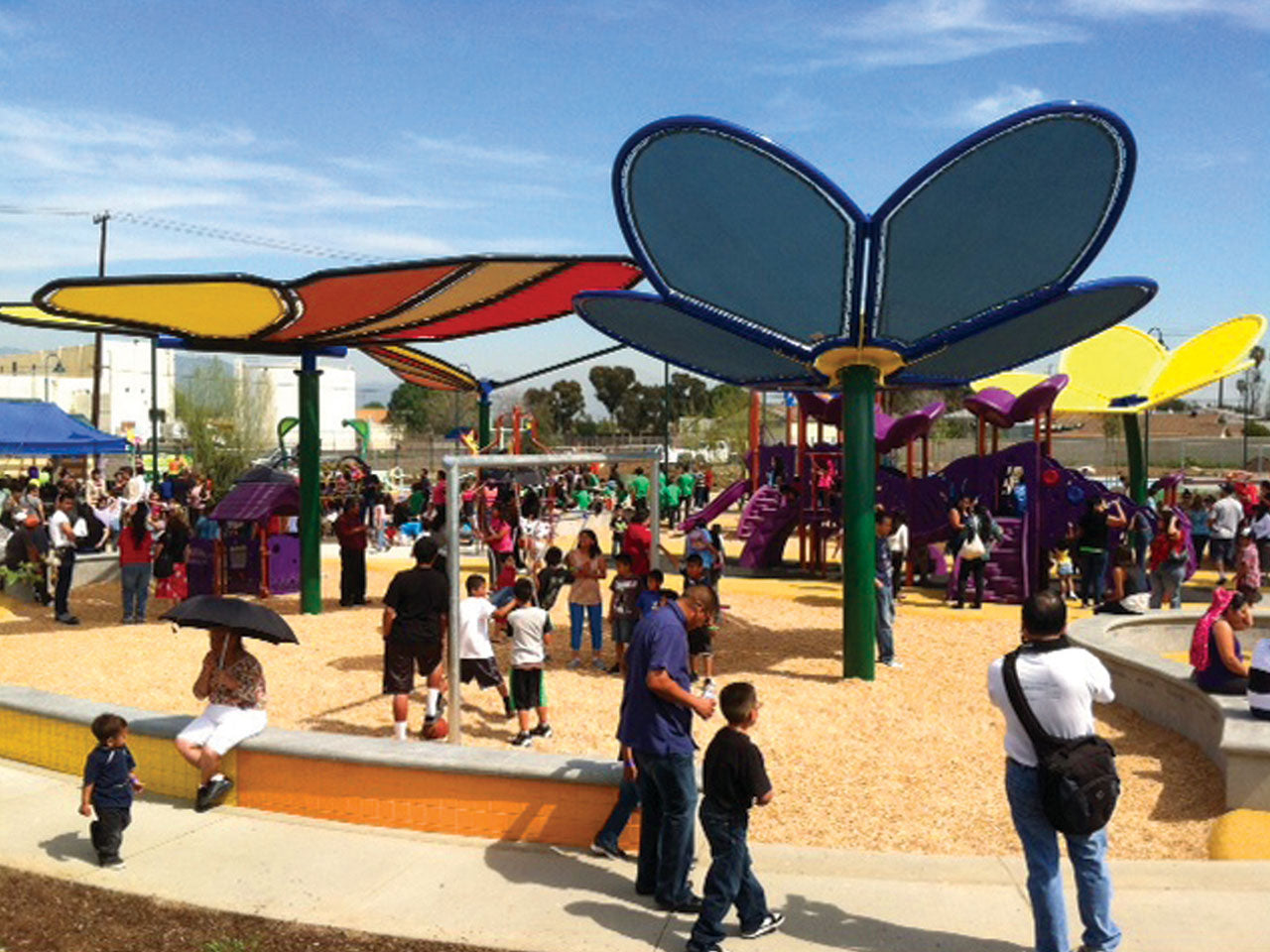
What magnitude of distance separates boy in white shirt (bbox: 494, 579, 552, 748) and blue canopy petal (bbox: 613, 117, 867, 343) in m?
3.73

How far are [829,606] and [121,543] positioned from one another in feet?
29.6

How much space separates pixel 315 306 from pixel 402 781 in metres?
7.58

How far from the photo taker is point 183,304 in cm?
1289

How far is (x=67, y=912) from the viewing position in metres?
5.79

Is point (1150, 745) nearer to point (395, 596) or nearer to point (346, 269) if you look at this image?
point (395, 596)

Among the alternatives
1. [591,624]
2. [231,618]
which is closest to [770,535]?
[591,624]

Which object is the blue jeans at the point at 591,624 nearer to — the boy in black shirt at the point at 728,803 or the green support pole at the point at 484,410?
the boy in black shirt at the point at 728,803

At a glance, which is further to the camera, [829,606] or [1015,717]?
[829,606]

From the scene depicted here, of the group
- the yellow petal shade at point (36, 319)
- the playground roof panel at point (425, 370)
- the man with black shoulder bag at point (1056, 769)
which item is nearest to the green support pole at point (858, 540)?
the man with black shoulder bag at point (1056, 769)

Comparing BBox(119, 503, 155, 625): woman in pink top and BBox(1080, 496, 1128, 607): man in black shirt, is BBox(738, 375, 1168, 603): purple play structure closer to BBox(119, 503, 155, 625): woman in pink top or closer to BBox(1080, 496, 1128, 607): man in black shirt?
BBox(1080, 496, 1128, 607): man in black shirt

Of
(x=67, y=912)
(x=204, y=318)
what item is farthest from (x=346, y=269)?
(x=67, y=912)

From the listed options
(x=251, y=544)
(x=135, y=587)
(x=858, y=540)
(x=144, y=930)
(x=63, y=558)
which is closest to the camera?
(x=144, y=930)

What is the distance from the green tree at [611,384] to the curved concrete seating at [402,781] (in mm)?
97011

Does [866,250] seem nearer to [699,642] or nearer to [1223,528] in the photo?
[699,642]
